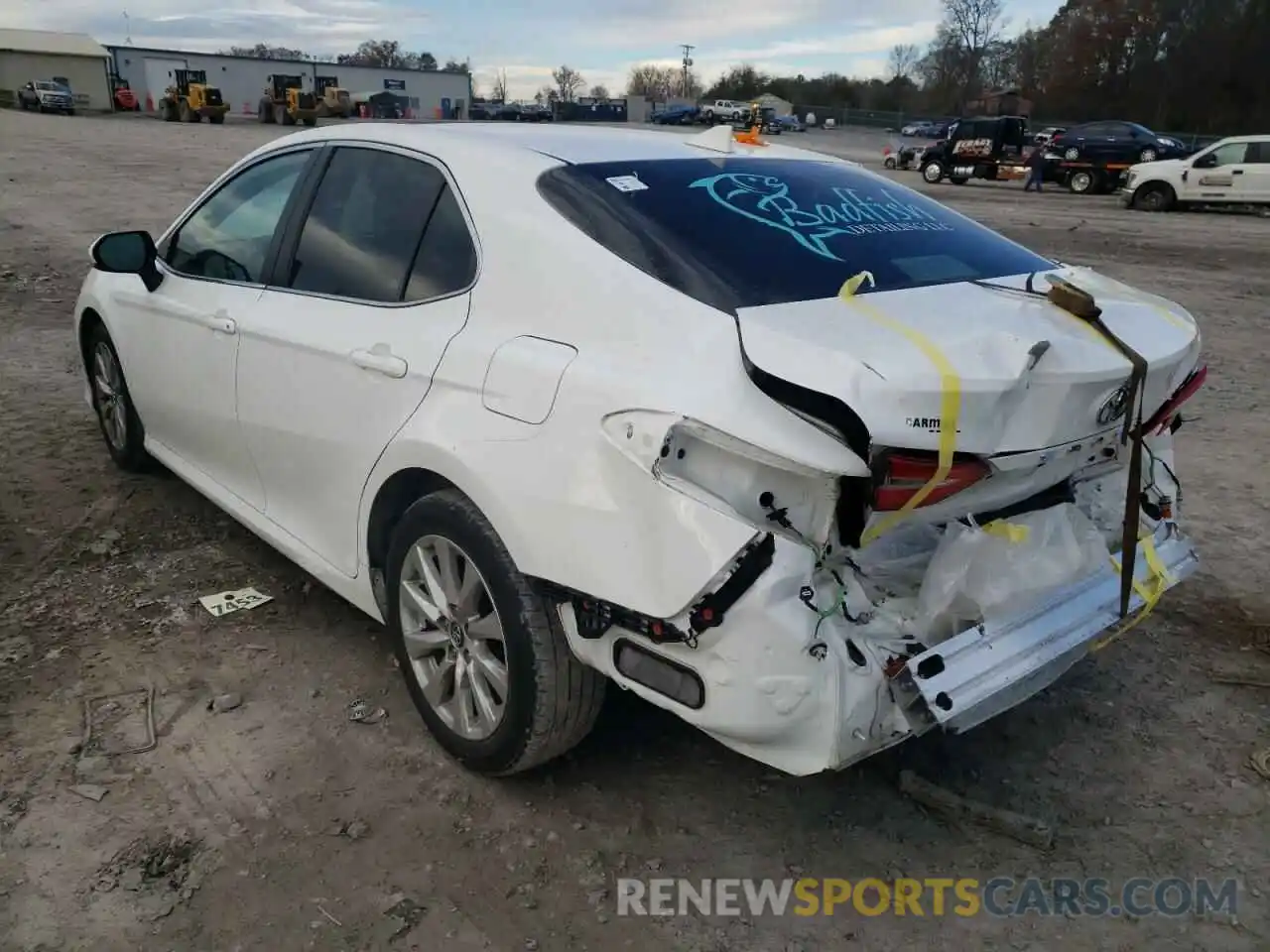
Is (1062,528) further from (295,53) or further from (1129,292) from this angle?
(295,53)

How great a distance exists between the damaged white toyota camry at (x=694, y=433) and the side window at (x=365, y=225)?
0.5 inches

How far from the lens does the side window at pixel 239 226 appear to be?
11.8ft

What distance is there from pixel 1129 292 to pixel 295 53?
97948 mm

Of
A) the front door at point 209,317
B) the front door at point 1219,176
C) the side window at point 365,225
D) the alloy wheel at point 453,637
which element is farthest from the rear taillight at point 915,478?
the front door at point 1219,176

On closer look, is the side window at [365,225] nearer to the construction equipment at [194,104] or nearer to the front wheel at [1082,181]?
the front wheel at [1082,181]

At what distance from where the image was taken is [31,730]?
304 cm

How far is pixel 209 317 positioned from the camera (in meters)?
3.68

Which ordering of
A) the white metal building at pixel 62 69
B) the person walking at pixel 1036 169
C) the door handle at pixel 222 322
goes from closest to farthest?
the door handle at pixel 222 322 < the person walking at pixel 1036 169 < the white metal building at pixel 62 69

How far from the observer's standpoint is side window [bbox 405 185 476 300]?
110 inches

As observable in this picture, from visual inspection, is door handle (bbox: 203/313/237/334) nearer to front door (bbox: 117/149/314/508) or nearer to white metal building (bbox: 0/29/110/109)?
front door (bbox: 117/149/314/508)

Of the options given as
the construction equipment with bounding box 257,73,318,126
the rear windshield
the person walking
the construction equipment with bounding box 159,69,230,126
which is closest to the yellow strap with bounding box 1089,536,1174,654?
the rear windshield

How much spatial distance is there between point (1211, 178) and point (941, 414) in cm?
2347

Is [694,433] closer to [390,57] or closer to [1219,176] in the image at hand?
[1219,176]

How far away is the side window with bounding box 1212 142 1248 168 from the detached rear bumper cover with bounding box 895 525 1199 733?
22600 mm
